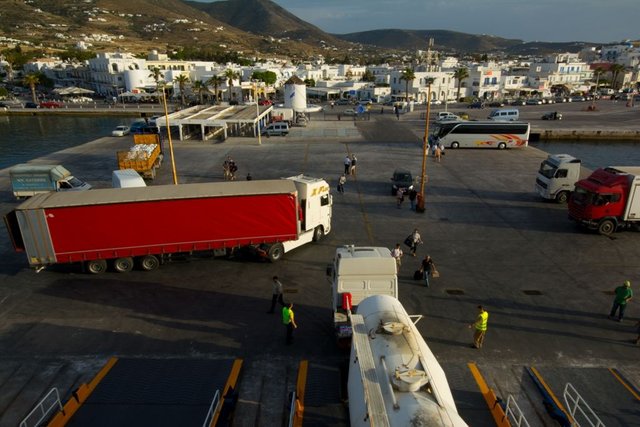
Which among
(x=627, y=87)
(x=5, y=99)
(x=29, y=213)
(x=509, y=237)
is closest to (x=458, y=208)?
(x=509, y=237)

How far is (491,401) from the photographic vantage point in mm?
10570

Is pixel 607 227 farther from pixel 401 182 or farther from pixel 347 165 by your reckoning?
pixel 347 165

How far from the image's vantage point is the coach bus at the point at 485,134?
4356cm

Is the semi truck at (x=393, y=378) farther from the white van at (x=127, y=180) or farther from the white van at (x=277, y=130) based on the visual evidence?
the white van at (x=277, y=130)

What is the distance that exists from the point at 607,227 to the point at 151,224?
2331cm

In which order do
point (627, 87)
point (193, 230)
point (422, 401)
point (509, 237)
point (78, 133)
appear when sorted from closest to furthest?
point (422, 401) < point (193, 230) < point (509, 237) < point (78, 133) < point (627, 87)

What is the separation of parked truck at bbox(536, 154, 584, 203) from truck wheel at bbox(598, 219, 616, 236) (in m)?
5.47

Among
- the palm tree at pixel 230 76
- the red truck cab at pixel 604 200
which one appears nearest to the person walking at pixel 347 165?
the red truck cab at pixel 604 200

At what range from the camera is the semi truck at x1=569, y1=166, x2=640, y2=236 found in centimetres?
2064

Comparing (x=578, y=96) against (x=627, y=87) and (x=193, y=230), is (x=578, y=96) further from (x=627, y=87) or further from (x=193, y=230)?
(x=193, y=230)

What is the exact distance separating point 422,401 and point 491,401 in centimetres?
539

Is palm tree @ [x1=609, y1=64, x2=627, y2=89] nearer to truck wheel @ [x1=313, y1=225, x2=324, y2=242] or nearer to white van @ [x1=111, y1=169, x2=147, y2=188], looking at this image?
truck wheel @ [x1=313, y1=225, x2=324, y2=242]

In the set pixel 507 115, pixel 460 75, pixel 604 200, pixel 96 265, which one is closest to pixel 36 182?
pixel 96 265

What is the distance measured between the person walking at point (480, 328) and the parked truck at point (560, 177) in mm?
17915
